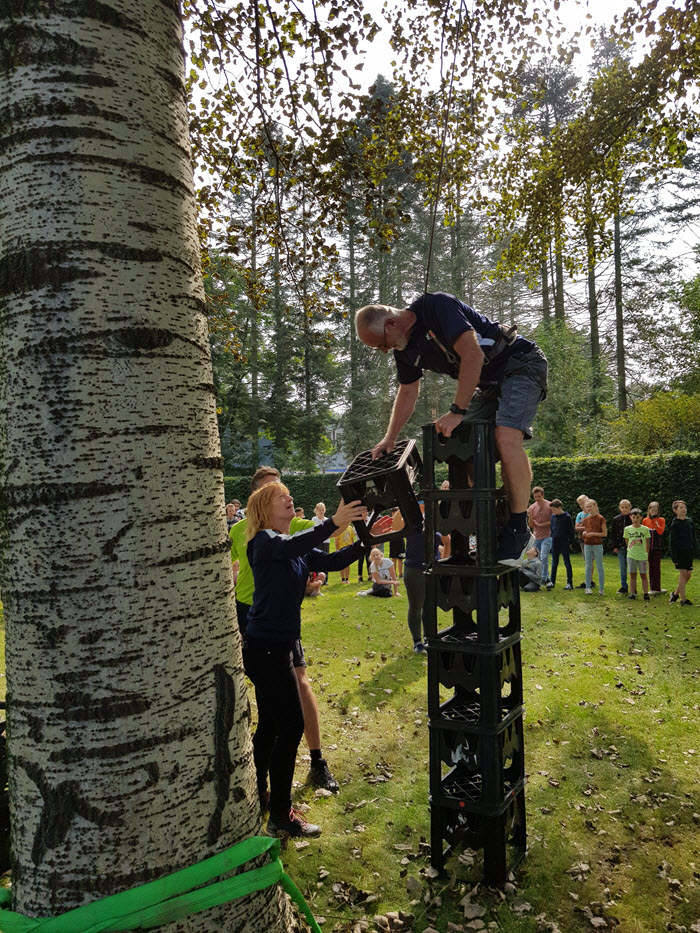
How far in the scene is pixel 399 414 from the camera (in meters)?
3.60

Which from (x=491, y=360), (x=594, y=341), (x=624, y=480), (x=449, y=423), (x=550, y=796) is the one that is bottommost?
(x=550, y=796)

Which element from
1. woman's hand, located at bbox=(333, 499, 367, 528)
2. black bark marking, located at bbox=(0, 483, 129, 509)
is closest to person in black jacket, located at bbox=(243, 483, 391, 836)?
woman's hand, located at bbox=(333, 499, 367, 528)

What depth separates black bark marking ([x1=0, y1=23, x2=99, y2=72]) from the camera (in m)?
1.44

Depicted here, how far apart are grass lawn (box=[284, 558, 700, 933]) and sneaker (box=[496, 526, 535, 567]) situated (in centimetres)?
184

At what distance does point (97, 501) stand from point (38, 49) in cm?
114

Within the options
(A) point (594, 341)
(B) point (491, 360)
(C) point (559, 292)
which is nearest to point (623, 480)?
(A) point (594, 341)

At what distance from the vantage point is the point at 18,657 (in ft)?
4.51

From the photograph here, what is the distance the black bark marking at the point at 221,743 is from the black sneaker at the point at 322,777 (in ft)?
11.3

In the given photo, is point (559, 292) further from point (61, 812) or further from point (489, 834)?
point (61, 812)

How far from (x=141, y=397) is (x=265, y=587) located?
8.57 ft

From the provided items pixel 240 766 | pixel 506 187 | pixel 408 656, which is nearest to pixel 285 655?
pixel 240 766

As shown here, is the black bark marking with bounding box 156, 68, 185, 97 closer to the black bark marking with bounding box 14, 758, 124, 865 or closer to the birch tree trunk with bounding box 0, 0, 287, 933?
the birch tree trunk with bounding box 0, 0, 287, 933

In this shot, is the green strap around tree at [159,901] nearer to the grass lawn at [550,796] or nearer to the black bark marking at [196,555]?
the black bark marking at [196,555]

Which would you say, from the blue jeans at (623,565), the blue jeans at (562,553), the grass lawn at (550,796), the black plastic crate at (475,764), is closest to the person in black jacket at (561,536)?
the blue jeans at (562,553)
